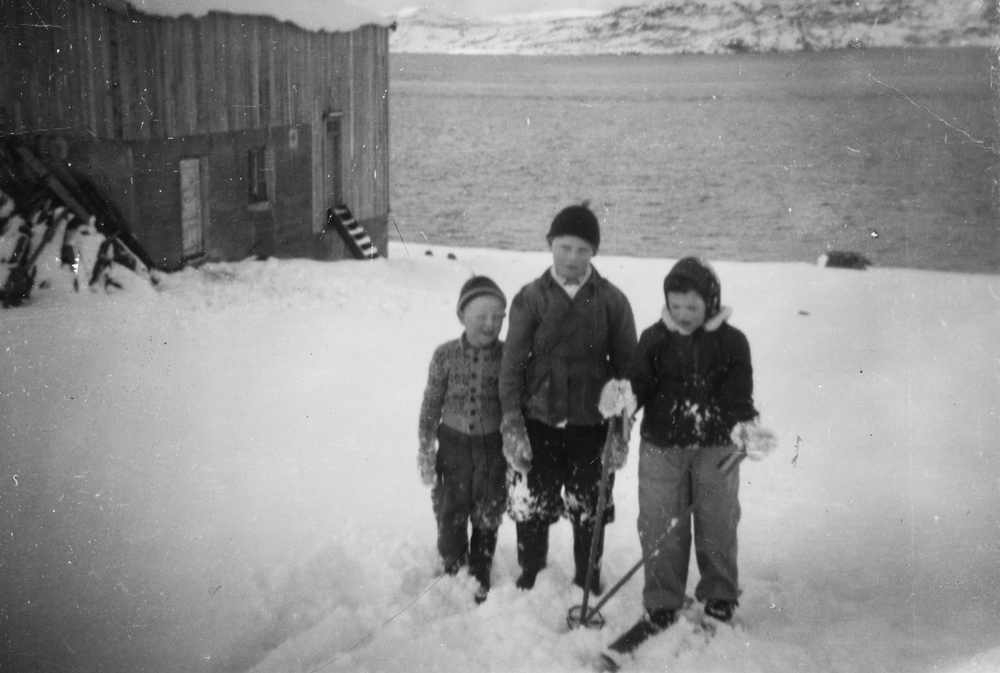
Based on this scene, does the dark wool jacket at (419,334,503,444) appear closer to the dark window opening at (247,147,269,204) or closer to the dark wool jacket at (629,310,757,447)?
the dark wool jacket at (629,310,757,447)

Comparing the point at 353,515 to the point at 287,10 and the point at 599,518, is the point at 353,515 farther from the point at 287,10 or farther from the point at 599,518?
the point at 287,10

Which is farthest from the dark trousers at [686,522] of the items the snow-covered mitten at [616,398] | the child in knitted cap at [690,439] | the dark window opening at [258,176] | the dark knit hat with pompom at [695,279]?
the dark window opening at [258,176]

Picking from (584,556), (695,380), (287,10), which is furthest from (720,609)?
(287,10)

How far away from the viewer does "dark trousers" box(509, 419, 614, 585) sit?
3.18 m

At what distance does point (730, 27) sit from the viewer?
3568 mm

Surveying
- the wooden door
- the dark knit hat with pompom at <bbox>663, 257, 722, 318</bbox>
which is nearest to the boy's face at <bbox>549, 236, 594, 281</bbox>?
the dark knit hat with pompom at <bbox>663, 257, 722, 318</bbox>

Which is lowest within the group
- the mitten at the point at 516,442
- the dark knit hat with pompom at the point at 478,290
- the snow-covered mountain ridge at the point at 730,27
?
the mitten at the point at 516,442

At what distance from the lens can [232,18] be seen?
319 inches

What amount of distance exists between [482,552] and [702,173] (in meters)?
23.0

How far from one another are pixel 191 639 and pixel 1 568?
660 millimetres

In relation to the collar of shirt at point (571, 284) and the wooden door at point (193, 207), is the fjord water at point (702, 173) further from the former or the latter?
the collar of shirt at point (571, 284)

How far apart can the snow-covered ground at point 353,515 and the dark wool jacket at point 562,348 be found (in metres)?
0.74

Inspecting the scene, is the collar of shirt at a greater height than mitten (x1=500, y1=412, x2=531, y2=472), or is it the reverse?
the collar of shirt

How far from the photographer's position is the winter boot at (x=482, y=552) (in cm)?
327
